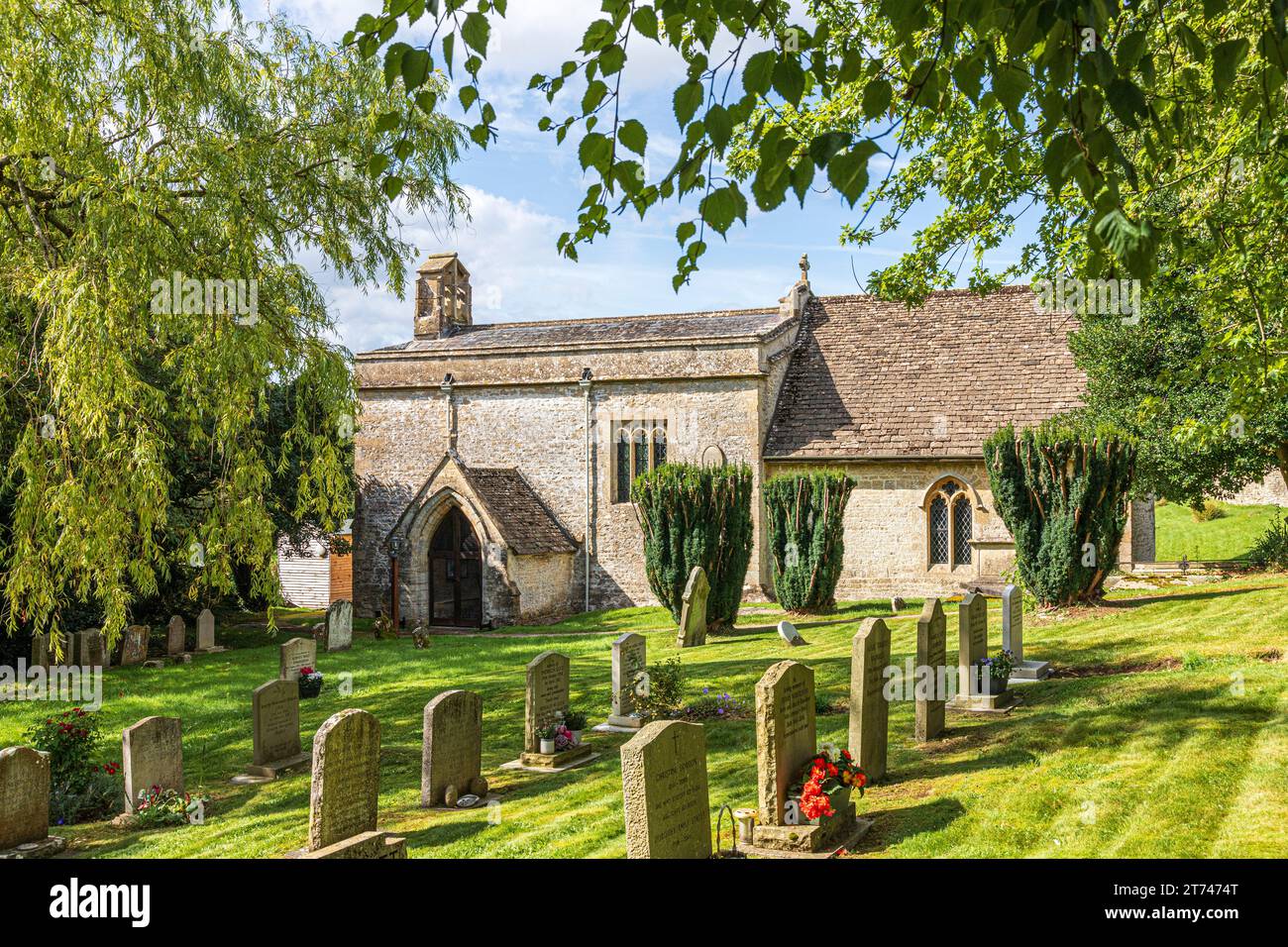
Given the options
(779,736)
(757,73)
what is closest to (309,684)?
(779,736)

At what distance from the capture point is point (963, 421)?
2361 centimetres

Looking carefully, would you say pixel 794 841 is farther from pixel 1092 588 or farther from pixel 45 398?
pixel 1092 588

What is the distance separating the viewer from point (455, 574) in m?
25.3

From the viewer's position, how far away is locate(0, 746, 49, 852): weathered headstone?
8117 mm

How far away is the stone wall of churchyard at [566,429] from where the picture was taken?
80.8 feet

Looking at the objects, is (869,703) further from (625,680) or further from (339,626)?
(339,626)

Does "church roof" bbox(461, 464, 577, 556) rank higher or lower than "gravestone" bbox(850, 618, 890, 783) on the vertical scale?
higher

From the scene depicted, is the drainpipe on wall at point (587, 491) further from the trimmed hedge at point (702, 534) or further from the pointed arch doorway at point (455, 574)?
the trimmed hedge at point (702, 534)

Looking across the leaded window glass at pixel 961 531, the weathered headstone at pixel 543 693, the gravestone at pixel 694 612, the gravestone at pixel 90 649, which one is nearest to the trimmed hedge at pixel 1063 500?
the gravestone at pixel 694 612

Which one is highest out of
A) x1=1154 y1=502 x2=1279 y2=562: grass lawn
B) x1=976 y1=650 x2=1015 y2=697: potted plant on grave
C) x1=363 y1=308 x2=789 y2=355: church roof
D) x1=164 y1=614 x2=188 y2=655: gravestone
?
x1=363 y1=308 x2=789 y2=355: church roof

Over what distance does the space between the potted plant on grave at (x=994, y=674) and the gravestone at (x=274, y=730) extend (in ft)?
25.5

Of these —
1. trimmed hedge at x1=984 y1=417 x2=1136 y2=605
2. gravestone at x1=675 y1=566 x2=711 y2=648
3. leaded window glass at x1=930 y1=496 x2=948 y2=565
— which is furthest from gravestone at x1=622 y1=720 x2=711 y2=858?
leaded window glass at x1=930 y1=496 x2=948 y2=565

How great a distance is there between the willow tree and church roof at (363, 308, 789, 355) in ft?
47.2

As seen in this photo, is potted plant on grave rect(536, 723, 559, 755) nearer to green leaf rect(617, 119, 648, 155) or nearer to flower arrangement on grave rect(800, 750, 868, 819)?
flower arrangement on grave rect(800, 750, 868, 819)
